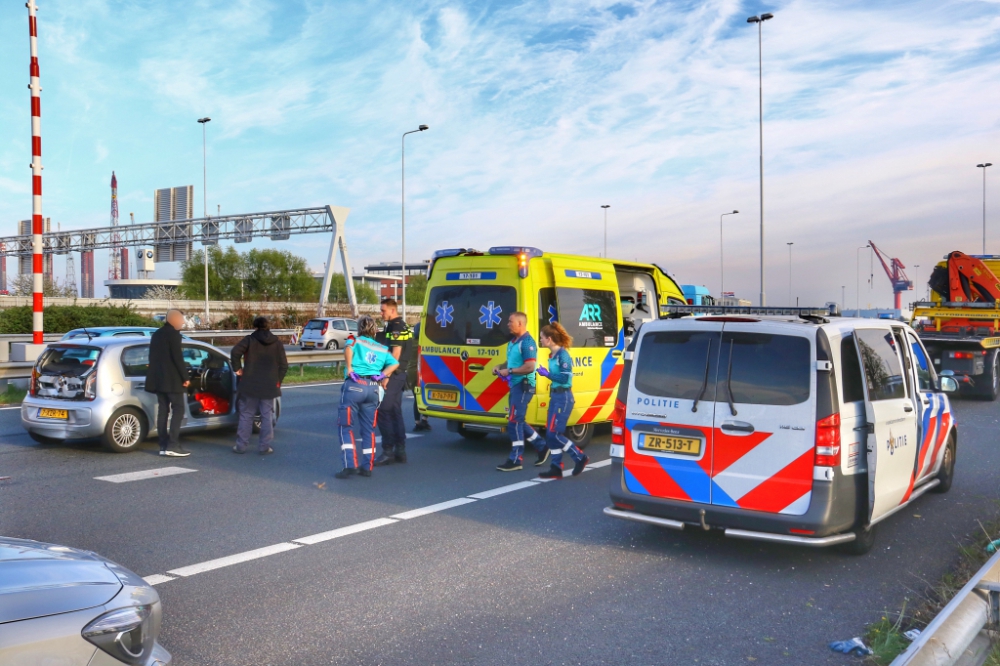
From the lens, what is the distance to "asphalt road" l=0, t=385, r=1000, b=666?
4.43 m

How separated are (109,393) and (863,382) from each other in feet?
27.2

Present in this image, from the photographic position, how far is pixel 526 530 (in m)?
6.79

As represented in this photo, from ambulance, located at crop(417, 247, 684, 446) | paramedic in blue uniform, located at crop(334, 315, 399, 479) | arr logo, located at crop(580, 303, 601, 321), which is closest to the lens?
paramedic in blue uniform, located at crop(334, 315, 399, 479)

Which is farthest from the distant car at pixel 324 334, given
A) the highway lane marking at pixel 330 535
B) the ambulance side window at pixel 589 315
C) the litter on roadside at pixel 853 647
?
the litter on roadside at pixel 853 647

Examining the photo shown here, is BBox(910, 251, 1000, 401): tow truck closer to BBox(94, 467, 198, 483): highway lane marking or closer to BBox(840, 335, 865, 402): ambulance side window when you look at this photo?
BBox(840, 335, 865, 402): ambulance side window

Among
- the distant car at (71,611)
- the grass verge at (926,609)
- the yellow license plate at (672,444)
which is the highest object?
the yellow license plate at (672,444)

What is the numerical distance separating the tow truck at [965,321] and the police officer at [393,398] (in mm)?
12035

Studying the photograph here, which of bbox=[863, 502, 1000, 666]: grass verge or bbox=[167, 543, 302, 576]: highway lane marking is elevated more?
bbox=[167, 543, 302, 576]: highway lane marking

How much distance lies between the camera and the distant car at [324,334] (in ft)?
127

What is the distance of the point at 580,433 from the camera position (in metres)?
10.8

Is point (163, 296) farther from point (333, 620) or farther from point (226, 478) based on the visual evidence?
point (333, 620)

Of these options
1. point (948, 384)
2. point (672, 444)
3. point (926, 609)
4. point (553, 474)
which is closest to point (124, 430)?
point (553, 474)

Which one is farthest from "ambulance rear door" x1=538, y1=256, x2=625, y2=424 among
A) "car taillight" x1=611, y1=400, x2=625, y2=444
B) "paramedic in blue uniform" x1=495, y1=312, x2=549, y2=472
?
"car taillight" x1=611, y1=400, x2=625, y2=444

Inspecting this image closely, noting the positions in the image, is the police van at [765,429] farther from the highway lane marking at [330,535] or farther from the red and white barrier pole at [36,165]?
the red and white barrier pole at [36,165]
